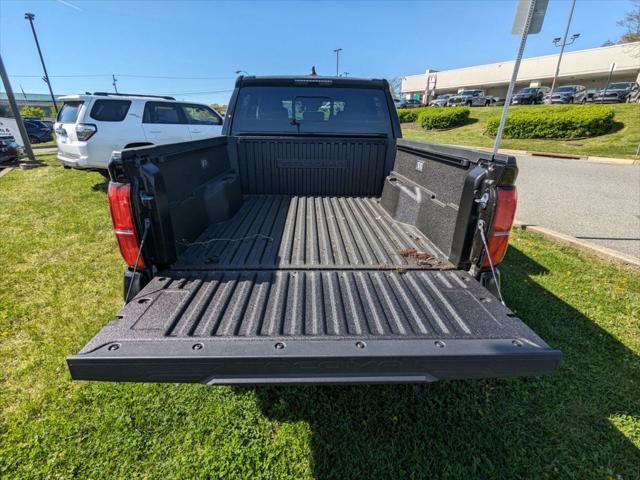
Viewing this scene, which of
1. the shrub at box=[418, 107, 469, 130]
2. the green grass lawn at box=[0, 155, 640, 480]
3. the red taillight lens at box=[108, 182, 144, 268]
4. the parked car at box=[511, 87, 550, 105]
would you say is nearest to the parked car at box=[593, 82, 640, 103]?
the parked car at box=[511, 87, 550, 105]

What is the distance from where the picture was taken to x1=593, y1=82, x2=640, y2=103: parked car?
26.7 meters

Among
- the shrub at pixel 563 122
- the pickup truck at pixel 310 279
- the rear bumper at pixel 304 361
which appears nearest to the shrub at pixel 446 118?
the shrub at pixel 563 122

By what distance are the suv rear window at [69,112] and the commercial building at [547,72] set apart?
47.6m

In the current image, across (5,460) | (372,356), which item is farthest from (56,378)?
(372,356)

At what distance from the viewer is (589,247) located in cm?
439

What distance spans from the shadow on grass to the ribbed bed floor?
38.6 inches

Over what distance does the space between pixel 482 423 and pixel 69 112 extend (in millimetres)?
9692

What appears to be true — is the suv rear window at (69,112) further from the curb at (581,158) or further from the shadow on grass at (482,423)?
the curb at (581,158)

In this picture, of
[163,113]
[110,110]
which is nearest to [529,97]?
[163,113]

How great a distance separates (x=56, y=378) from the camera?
244cm

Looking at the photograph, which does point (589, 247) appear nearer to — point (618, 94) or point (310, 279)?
point (310, 279)

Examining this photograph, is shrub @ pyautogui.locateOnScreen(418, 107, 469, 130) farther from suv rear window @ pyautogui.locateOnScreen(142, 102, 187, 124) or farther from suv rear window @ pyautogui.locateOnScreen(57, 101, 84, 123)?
suv rear window @ pyautogui.locateOnScreen(57, 101, 84, 123)

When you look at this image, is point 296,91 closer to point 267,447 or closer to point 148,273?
point 148,273

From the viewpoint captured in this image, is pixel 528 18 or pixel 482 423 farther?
pixel 528 18
